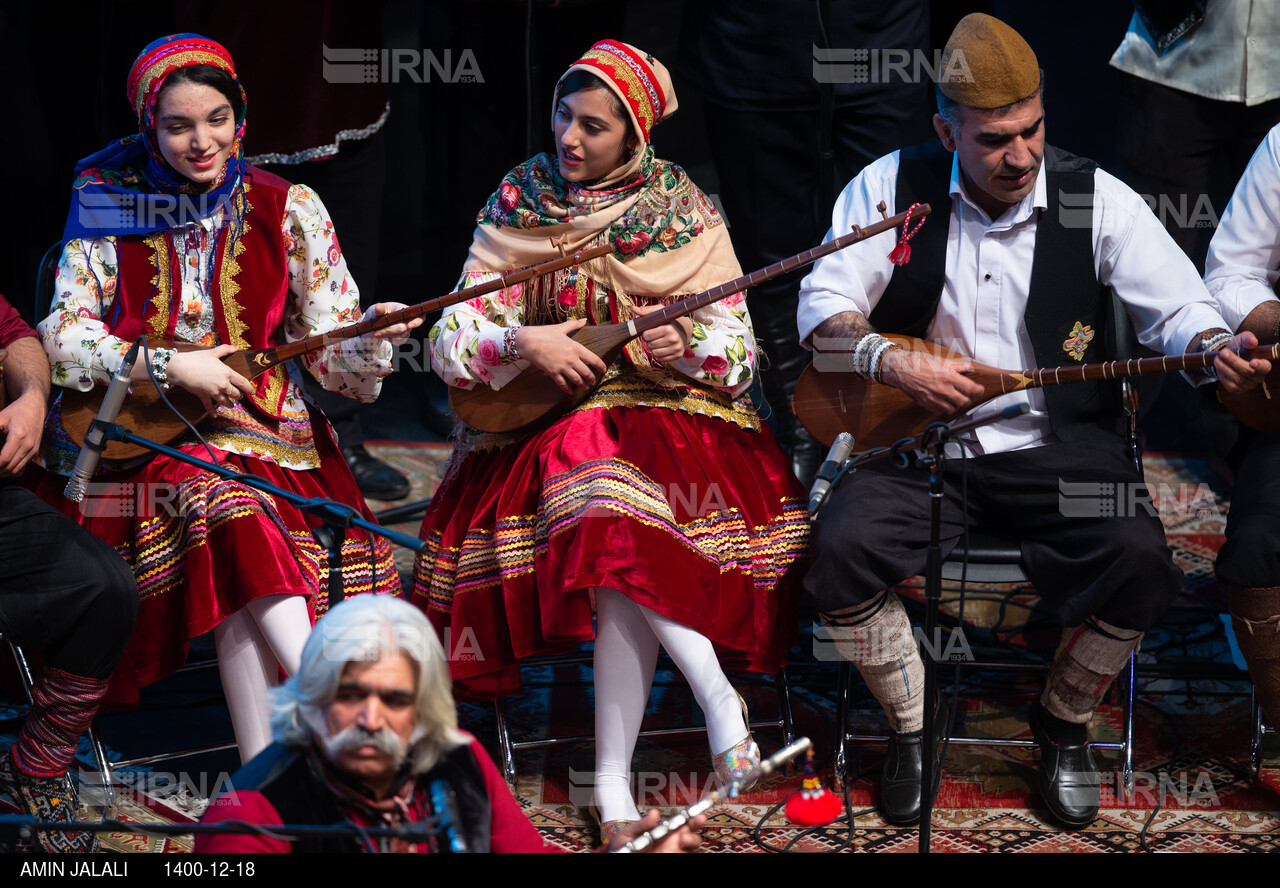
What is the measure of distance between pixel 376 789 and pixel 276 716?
0.18 meters

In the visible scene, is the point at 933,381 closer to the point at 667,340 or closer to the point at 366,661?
the point at 667,340

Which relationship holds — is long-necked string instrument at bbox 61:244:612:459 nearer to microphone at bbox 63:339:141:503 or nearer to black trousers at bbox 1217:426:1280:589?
microphone at bbox 63:339:141:503

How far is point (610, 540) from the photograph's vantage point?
11.1 ft

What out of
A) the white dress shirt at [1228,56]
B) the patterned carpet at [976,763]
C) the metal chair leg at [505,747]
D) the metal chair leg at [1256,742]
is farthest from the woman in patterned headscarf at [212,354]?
the white dress shirt at [1228,56]

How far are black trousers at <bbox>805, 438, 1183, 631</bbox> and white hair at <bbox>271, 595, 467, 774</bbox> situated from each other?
4.71 ft

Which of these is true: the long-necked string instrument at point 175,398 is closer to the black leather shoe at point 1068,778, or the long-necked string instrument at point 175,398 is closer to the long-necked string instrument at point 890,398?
the long-necked string instrument at point 890,398

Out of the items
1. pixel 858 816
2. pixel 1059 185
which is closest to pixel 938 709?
pixel 858 816

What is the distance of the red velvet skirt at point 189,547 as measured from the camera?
11.0 ft

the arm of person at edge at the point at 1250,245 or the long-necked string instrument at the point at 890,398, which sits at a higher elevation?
the arm of person at edge at the point at 1250,245

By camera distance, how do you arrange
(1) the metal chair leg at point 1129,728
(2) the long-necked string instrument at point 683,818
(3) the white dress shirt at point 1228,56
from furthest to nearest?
(3) the white dress shirt at point 1228,56
(1) the metal chair leg at point 1129,728
(2) the long-necked string instrument at point 683,818

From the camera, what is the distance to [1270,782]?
3615 millimetres

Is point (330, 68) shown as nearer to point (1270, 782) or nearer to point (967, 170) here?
point (967, 170)

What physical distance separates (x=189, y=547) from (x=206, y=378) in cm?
38

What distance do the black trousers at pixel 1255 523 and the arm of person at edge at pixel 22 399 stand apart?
268cm
